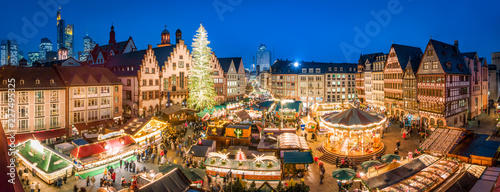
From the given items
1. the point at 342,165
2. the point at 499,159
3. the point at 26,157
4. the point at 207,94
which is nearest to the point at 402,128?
the point at 342,165

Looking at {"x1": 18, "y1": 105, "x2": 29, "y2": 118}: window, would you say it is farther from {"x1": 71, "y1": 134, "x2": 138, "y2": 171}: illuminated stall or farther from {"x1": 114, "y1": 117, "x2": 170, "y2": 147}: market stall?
{"x1": 71, "y1": 134, "x2": 138, "y2": 171}: illuminated stall

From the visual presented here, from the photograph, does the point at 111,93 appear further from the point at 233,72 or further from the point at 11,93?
the point at 233,72

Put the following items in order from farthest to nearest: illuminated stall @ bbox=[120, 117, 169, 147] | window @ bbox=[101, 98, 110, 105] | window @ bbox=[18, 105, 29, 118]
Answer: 1. window @ bbox=[101, 98, 110, 105]
2. window @ bbox=[18, 105, 29, 118]
3. illuminated stall @ bbox=[120, 117, 169, 147]

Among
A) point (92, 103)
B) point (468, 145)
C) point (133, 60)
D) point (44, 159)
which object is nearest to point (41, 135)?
point (92, 103)

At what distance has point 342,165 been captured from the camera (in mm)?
24328

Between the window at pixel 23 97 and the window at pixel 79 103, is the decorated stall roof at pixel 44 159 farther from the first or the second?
the window at pixel 79 103

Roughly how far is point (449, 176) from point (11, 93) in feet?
134

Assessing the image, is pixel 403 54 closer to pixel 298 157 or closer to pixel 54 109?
pixel 298 157

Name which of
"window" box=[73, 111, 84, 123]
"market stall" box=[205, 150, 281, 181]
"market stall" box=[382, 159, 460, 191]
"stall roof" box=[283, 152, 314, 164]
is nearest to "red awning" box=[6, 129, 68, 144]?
A: "window" box=[73, 111, 84, 123]

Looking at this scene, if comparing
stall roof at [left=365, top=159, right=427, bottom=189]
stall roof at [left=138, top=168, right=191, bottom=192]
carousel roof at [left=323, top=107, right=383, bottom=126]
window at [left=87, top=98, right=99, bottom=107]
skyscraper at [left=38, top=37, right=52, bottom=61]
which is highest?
skyscraper at [left=38, top=37, right=52, bottom=61]

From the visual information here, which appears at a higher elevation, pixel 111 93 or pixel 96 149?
pixel 111 93

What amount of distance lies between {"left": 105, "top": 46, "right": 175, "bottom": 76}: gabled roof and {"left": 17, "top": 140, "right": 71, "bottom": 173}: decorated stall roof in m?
28.6

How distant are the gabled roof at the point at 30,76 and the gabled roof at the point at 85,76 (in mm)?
962

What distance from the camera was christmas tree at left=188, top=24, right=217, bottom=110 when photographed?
48.2 meters
